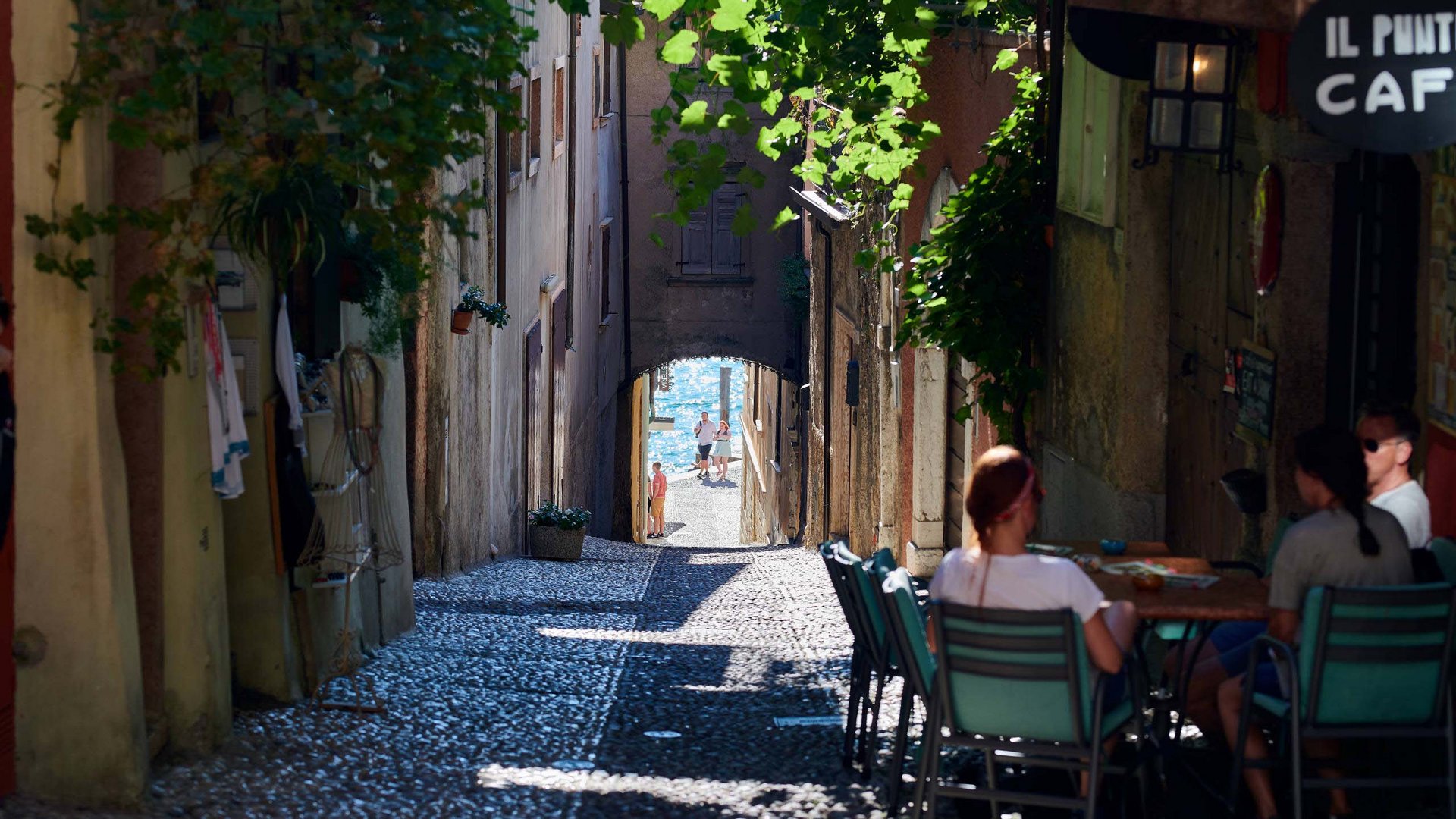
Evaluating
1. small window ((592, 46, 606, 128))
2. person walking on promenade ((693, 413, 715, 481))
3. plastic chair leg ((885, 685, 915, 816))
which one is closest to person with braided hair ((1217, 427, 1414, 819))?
plastic chair leg ((885, 685, 915, 816))

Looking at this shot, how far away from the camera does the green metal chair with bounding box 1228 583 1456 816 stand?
186 inches

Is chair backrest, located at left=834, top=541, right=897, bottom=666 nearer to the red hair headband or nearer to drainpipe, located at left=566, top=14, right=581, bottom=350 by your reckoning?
the red hair headband

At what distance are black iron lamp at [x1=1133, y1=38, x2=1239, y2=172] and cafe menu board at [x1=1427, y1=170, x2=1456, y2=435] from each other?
1.67m

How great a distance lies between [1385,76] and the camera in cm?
500

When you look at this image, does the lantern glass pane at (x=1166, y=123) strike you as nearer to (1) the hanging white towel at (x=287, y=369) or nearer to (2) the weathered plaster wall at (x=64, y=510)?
(1) the hanging white towel at (x=287, y=369)

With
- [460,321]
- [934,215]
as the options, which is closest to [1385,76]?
[460,321]

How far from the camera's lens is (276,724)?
A: 7043mm

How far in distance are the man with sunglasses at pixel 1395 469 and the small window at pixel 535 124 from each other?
Result: 12744 millimetres

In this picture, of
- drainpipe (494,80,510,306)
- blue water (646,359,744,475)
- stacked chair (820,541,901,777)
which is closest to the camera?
stacked chair (820,541,901,777)

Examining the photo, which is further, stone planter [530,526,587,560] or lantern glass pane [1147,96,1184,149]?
stone planter [530,526,587,560]

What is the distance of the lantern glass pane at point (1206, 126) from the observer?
758 cm

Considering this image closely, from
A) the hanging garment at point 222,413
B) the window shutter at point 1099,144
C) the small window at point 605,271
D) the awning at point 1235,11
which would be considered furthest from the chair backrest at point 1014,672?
the small window at point 605,271

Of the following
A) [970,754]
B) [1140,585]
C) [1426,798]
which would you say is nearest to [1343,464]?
[1140,585]

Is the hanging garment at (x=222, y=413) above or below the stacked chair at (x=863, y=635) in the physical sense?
above
